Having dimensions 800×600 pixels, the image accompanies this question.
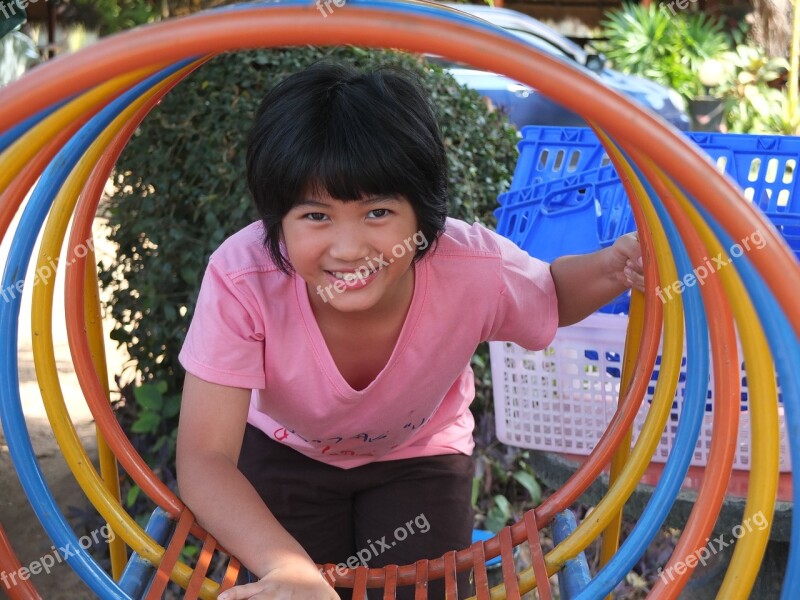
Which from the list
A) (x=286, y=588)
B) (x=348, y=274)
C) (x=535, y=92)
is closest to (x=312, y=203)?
Answer: (x=348, y=274)

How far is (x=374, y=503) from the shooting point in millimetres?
2303

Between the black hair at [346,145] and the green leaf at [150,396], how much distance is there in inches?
64.5

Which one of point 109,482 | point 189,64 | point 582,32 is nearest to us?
point 189,64

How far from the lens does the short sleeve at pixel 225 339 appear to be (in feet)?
6.29

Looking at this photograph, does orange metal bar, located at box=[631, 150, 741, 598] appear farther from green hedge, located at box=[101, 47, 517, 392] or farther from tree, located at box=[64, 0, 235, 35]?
tree, located at box=[64, 0, 235, 35]

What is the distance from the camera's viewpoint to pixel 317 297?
2055mm

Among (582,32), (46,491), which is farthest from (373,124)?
(582,32)

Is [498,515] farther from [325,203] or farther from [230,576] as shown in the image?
[325,203]

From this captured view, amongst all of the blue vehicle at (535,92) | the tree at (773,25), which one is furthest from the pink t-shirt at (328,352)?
the tree at (773,25)

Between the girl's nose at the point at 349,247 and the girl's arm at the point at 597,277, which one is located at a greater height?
the girl's nose at the point at 349,247

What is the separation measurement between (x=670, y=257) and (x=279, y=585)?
37.0 inches

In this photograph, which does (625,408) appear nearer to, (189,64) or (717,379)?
(717,379)

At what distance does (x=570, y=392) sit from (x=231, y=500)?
1.00m

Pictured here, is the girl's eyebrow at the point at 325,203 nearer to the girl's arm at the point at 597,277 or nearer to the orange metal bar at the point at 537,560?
the girl's arm at the point at 597,277
